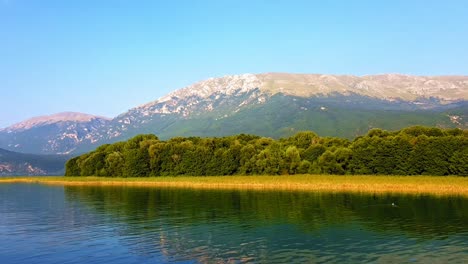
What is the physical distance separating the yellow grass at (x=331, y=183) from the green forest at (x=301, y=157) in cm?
920

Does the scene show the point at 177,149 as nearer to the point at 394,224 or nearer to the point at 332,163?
the point at 332,163

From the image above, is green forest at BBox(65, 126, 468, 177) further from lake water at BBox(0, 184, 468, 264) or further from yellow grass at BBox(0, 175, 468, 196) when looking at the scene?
lake water at BBox(0, 184, 468, 264)

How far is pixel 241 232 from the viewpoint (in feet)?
173

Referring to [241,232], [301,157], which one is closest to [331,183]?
[301,157]

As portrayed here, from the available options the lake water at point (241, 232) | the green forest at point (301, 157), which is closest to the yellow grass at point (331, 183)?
the green forest at point (301, 157)

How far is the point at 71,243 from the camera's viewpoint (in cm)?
4731

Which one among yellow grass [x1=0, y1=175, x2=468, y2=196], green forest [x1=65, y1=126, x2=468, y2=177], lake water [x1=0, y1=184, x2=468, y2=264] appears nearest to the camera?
lake water [x1=0, y1=184, x2=468, y2=264]

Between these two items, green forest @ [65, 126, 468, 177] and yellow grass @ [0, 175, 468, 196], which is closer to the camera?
yellow grass @ [0, 175, 468, 196]

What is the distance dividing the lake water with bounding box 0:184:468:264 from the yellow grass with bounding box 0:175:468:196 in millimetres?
20086

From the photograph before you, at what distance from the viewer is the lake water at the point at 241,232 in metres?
40.1

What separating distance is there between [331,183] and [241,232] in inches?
2850

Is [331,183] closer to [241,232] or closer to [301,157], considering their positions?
[301,157]

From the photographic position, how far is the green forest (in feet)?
436

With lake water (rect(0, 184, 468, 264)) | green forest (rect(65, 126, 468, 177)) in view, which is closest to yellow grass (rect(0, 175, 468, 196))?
green forest (rect(65, 126, 468, 177))
